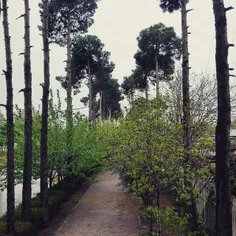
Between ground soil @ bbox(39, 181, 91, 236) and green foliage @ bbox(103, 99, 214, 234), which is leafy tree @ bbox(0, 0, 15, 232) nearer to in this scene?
ground soil @ bbox(39, 181, 91, 236)

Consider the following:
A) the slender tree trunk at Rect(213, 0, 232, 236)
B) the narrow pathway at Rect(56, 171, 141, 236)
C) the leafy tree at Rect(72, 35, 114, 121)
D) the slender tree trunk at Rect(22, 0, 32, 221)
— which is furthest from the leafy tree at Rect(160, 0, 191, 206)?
the leafy tree at Rect(72, 35, 114, 121)

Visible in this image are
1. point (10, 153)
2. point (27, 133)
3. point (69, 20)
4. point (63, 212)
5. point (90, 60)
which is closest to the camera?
point (10, 153)

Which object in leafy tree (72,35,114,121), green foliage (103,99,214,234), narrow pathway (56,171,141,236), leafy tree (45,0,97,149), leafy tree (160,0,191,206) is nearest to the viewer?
green foliage (103,99,214,234)

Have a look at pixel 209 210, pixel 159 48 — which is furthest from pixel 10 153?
pixel 159 48

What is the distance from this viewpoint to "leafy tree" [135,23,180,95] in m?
19.9

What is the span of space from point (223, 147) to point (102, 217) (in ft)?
26.9

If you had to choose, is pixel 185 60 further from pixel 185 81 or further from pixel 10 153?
pixel 10 153

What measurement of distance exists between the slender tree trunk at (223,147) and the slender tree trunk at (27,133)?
6.71 meters

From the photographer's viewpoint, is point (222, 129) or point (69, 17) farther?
point (69, 17)

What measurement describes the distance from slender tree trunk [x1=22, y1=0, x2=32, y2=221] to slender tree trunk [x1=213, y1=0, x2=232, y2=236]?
6706 millimetres

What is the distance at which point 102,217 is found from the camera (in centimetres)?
1068

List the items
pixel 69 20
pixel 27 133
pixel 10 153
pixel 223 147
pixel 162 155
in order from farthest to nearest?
pixel 69 20 → pixel 27 133 → pixel 10 153 → pixel 162 155 → pixel 223 147

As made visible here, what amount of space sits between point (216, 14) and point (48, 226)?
30.2ft

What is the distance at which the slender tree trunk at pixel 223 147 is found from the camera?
3.70 metres
